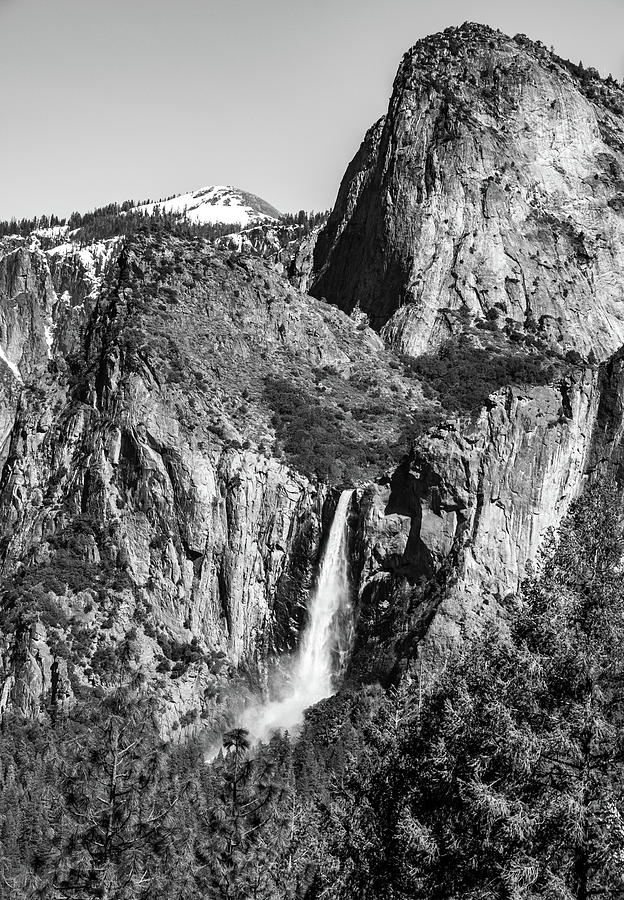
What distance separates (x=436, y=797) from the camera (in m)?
29.9

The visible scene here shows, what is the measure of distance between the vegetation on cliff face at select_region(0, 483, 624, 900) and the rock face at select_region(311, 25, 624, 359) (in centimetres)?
9411

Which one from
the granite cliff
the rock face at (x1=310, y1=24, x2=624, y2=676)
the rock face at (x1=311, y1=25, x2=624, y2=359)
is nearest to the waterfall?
the granite cliff

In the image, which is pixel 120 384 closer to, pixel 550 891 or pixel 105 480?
pixel 105 480

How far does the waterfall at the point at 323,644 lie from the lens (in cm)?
9469

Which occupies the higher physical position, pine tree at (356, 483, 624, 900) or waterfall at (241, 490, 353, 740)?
pine tree at (356, 483, 624, 900)

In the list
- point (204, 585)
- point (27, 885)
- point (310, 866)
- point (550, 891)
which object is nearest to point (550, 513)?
point (204, 585)

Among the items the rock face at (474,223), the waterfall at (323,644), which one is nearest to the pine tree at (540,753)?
the rock face at (474,223)

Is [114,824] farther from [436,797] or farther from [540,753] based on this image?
[540,753]

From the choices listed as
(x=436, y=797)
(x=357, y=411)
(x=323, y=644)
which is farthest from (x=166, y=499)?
(x=436, y=797)

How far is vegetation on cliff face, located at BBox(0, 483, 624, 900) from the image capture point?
25406 mm

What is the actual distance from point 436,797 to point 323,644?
67205mm

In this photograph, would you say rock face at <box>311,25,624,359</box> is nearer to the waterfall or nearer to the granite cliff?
the granite cliff

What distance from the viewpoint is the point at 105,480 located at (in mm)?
107188

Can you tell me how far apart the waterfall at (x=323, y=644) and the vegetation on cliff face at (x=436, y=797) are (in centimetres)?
4785
